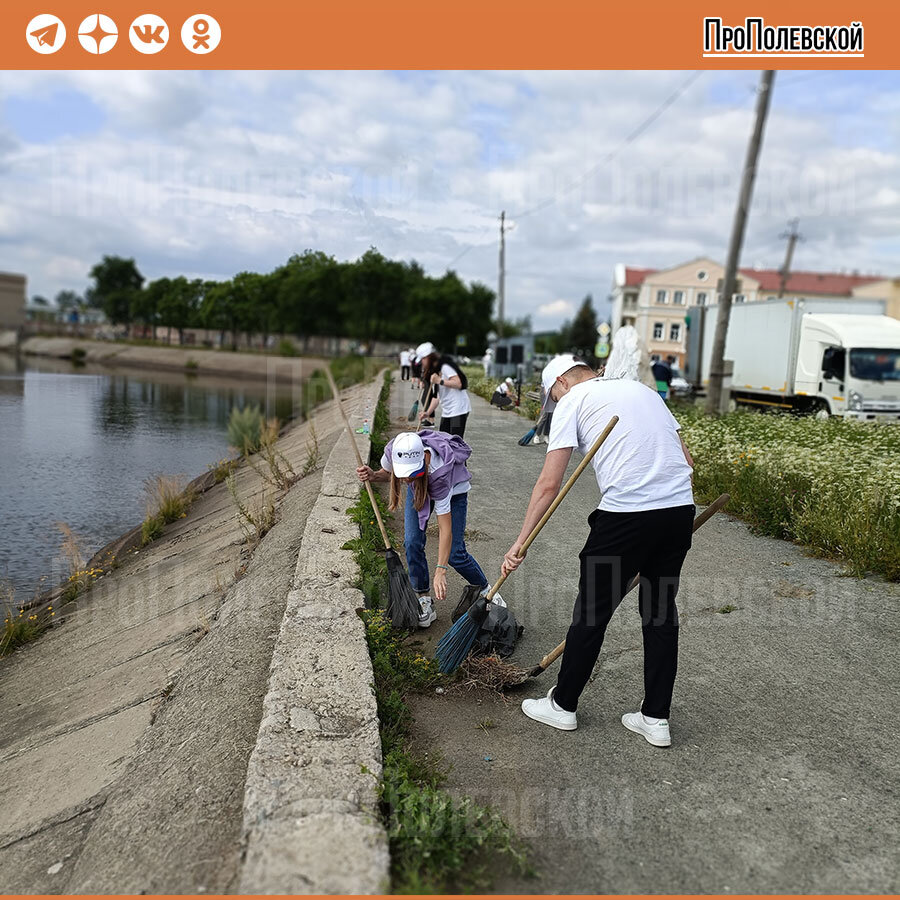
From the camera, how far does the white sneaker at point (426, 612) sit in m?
5.07

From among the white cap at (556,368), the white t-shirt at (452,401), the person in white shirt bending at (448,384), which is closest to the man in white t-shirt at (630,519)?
the white cap at (556,368)

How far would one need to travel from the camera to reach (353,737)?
333 cm

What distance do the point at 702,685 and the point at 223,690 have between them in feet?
8.90

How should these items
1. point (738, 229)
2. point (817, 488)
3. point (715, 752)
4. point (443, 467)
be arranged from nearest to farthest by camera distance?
point (715, 752) < point (443, 467) < point (817, 488) < point (738, 229)

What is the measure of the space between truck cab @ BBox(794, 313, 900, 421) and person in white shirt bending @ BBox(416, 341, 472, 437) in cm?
1215

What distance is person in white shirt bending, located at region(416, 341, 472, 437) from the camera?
9.16 meters

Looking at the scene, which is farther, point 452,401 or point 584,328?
point 584,328

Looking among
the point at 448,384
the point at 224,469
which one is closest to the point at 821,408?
the point at 448,384

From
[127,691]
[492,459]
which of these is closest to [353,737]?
[127,691]

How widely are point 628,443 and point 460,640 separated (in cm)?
154

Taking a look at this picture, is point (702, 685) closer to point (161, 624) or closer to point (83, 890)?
point (83, 890)

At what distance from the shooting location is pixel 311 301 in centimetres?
1914

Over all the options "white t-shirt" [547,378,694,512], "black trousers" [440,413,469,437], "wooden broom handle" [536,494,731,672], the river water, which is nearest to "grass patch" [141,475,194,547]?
the river water

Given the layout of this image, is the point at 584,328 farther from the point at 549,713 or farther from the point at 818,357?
the point at 549,713
